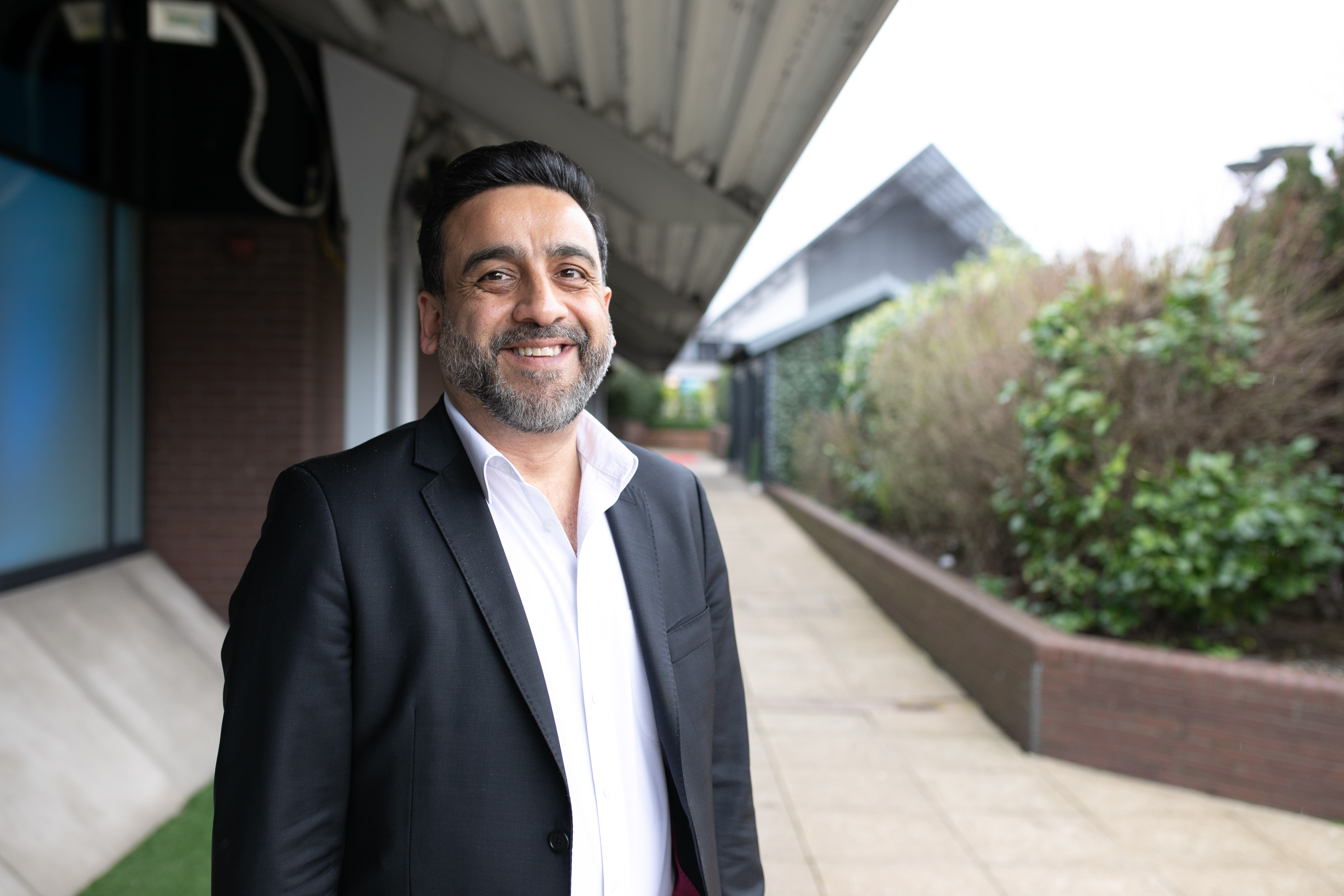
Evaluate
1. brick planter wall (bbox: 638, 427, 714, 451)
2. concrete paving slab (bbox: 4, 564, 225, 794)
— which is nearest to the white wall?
concrete paving slab (bbox: 4, 564, 225, 794)

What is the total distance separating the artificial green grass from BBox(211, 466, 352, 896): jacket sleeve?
6.48ft

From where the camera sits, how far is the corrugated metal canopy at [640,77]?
288 cm

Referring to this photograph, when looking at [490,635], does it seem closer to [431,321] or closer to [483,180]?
[431,321]

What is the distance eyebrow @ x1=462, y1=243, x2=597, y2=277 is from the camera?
1.34 meters

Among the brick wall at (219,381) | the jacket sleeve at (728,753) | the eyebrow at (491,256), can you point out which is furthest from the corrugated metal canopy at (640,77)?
Answer: the jacket sleeve at (728,753)

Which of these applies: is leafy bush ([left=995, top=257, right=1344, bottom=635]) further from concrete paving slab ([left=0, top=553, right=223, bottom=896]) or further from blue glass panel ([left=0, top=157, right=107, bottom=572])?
blue glass panel ([left=0, top=157, right=107, bottom=572])

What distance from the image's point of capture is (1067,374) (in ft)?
15.8

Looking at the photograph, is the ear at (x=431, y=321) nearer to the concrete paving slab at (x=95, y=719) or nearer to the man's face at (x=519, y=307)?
the man's face at (x=519, y=307)

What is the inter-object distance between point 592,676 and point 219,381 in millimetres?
4313

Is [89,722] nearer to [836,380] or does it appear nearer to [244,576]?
[244,576]

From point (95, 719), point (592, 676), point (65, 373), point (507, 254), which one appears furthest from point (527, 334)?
point (65, 373)

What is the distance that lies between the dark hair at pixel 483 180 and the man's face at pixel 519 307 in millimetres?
12

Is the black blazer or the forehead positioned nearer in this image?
the black blazer

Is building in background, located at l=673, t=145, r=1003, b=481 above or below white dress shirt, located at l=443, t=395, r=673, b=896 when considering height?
above
